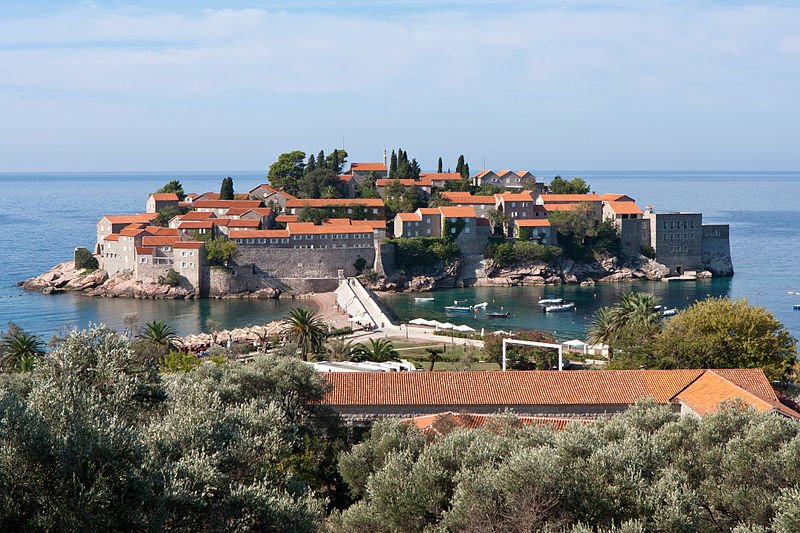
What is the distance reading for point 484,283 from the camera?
65.8 meters

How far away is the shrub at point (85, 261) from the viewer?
65.0 metres

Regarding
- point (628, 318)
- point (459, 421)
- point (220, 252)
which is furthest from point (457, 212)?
point (459, 421)

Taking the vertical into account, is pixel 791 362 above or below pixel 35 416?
below

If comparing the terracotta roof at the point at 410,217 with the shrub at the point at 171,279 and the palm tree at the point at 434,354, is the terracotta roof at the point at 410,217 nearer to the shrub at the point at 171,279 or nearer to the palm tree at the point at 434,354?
the shrub at the point at 171,279

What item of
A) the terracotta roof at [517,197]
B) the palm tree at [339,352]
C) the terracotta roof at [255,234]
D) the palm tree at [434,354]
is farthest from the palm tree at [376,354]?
the terracotta roof at [517,197]

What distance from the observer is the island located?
60625mm

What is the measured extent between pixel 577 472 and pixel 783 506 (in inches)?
92.5

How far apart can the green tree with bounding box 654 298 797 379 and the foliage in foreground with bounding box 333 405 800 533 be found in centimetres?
1079

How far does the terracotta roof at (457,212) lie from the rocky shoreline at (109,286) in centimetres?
1395

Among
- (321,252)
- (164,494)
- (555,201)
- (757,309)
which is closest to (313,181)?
(321,252)

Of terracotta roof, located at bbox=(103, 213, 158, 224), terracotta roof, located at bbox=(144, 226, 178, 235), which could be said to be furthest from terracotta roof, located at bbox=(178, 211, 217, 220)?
terracotta roof, located at bbox=(103, 213, 158, 224)

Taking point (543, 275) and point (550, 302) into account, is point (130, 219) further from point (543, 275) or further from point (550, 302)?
point (550, 302)

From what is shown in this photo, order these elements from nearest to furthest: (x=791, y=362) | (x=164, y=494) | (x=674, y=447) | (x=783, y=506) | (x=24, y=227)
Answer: (x=164, y=494)
(x=783, y=506)
(x=674, y=447)
(x=791, y=362)
(x=24, y=227)

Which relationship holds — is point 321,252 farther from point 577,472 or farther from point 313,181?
point 577,472
